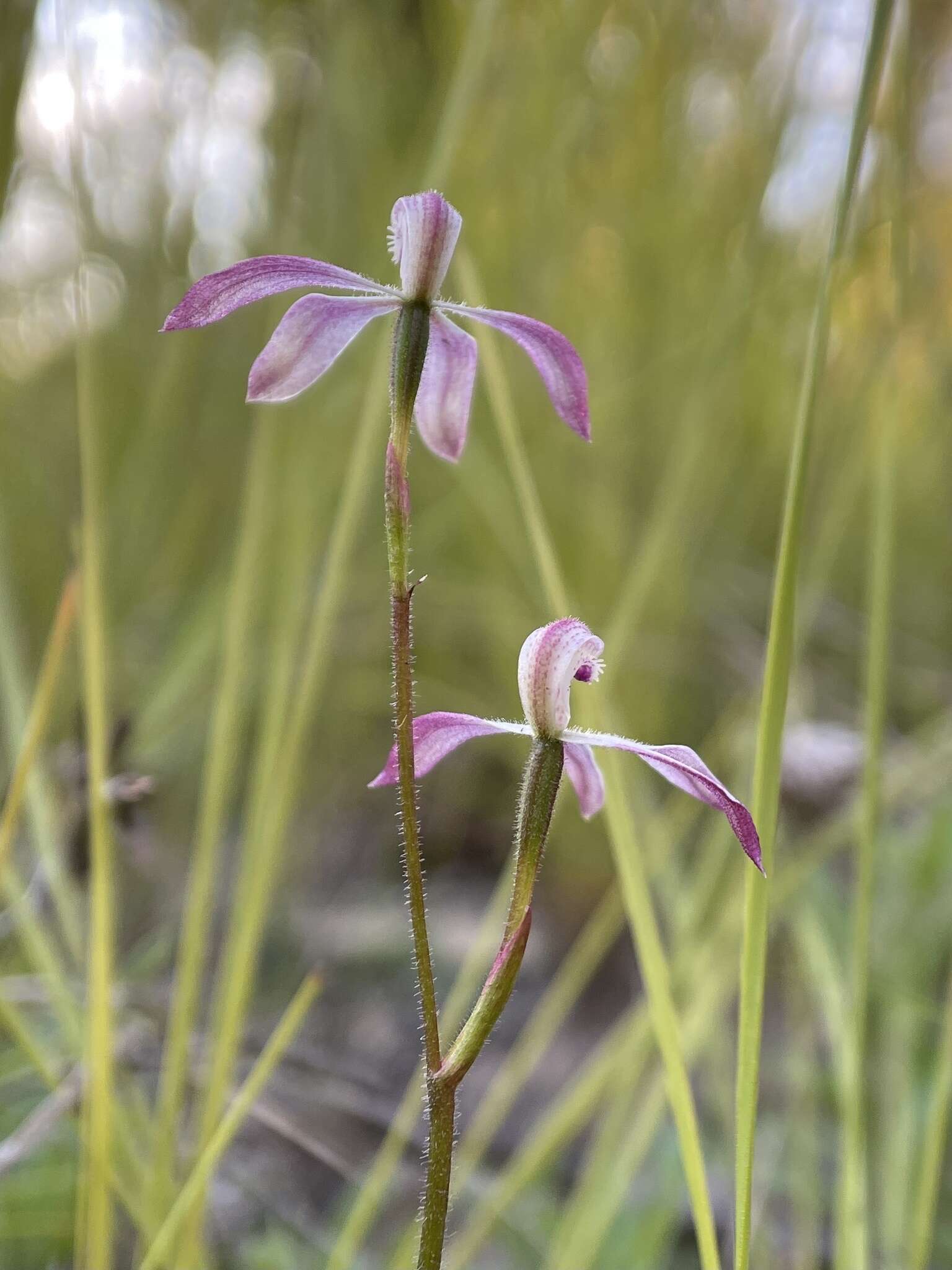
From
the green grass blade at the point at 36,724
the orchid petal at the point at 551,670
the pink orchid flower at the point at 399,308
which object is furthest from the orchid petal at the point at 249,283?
Result: the green grass blade at the point at 36,724

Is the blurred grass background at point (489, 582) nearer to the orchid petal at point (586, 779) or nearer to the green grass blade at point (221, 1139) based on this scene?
the green grass blade at point (221, 1139)

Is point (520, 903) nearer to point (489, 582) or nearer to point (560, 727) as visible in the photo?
point (560, 727)

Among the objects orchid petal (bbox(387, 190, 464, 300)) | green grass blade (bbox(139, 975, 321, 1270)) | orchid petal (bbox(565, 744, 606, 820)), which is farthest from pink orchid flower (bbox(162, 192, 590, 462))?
green grass blade (bbox(139, 975, 321, 1270))

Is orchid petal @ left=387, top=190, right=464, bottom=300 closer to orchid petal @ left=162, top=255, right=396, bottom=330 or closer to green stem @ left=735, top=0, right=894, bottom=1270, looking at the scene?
orchid petal @ left=162, top=255, right=396, bottom=330

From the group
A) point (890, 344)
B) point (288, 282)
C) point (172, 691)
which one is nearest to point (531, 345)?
point (288, 282)

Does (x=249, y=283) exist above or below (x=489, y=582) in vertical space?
above

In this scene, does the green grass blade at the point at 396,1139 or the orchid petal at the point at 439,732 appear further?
the green grass blade at the point at 396,1139

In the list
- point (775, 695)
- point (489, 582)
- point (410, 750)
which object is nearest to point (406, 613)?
point (410, 750)
